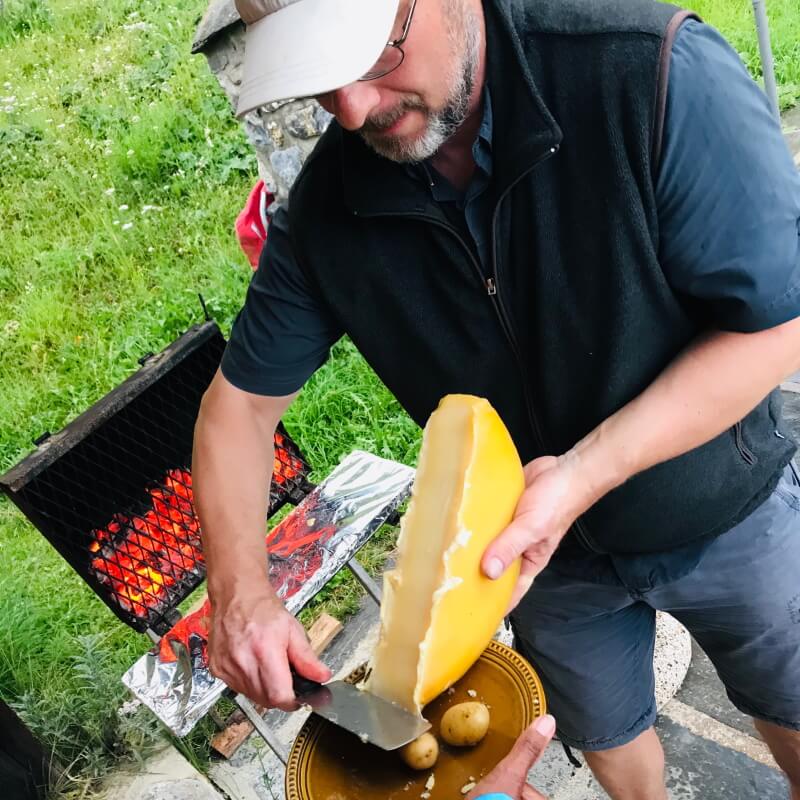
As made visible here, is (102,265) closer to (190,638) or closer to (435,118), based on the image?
(190,638)

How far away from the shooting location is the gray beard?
1.67 metres

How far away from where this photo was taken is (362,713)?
1699 mm

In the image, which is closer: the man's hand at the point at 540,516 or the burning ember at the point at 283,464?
the man's hand at the point at 540,516

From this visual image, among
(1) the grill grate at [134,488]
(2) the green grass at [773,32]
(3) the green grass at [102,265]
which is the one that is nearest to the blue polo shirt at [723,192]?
(1) the grill grate at [134,488]

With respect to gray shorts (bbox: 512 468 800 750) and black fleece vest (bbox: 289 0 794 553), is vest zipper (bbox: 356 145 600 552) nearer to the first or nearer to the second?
black fleece vest (bbox: 289 0 794 553)

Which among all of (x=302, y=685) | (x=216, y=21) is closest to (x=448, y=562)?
(x=302, y=685)

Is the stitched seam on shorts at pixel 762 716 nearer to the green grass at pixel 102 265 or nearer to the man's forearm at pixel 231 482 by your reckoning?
the man's forearm at pixel 231 482

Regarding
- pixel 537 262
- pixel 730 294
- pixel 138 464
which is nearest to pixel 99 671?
pixel 138 464

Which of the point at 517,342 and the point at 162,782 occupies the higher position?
the point at 517,342

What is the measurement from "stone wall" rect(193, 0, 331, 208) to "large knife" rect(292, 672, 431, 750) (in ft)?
8.74

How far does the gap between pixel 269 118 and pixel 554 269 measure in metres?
2.77

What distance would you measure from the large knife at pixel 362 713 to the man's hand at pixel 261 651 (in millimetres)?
32

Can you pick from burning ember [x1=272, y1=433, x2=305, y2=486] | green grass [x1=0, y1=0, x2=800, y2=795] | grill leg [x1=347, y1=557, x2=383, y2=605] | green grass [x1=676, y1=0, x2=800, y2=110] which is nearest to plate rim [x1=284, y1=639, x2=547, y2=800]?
grill leg [x1=347, y1=557, x2=383, y2=605]

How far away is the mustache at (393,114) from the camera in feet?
5.46
